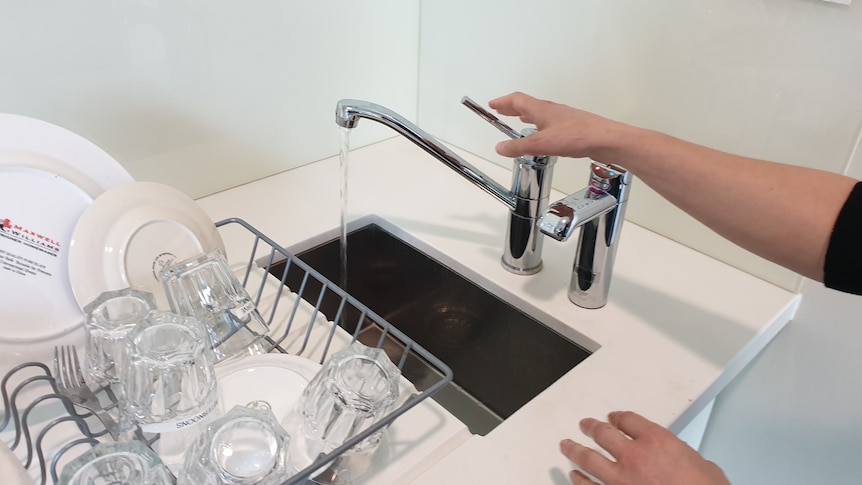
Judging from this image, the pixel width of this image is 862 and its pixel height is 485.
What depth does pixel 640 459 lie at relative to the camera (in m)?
0.62

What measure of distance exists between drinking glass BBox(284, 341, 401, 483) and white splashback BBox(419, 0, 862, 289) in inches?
24.8

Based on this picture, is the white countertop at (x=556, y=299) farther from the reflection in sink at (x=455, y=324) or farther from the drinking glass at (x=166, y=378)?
the drinking glass at (x=166, y=378)

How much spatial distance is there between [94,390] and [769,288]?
0.91 m

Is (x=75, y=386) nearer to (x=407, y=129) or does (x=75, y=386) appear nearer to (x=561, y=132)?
(x=407, y=129)

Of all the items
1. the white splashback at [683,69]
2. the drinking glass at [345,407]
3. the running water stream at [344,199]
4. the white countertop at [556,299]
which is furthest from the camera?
the running water stream at [344,199]

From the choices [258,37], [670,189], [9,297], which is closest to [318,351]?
[9,297]

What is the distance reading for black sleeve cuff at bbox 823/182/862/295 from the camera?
0.63 metres

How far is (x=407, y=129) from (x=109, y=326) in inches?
18.0

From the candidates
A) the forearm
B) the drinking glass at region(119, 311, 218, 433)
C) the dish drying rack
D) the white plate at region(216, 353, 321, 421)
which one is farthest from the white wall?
the drinking glass at region(119, 311, 218, 433)

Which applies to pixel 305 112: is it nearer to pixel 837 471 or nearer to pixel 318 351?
pixel 318 351

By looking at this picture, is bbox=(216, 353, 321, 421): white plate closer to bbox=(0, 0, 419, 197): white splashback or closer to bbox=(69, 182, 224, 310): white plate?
bbox=(69, 182, 224, 310): white plate

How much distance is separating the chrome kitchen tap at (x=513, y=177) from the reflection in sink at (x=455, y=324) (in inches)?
3.4

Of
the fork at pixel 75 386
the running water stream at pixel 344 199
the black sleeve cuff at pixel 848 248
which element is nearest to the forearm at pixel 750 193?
the black sleeve cuff at pixel 848 248

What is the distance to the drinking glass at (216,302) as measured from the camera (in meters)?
0.70
